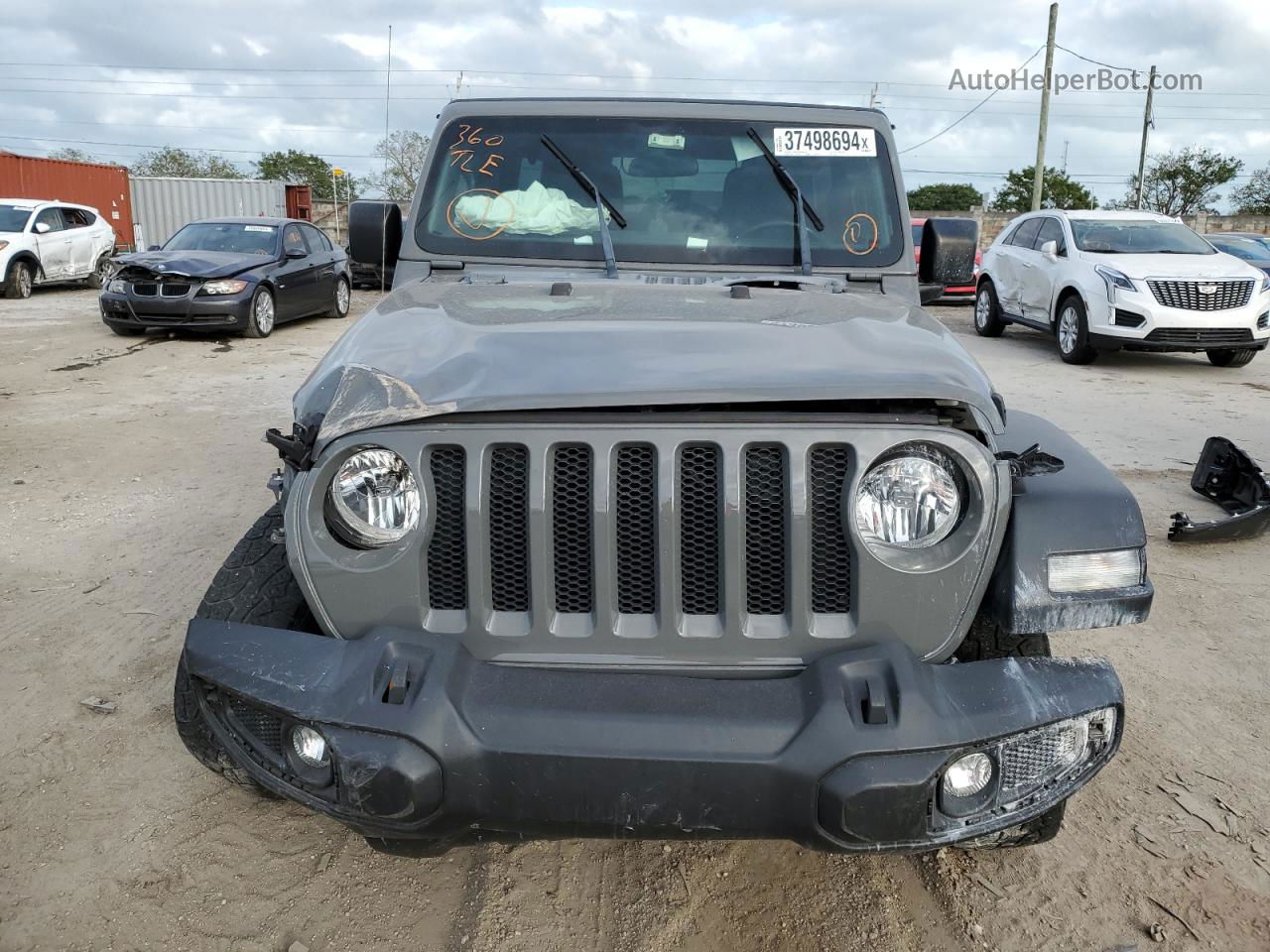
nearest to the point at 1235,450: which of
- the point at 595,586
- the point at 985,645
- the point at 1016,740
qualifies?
the point at 985,645

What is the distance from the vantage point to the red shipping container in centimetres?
2277

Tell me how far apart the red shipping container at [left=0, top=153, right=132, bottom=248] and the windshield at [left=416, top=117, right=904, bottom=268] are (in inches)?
808

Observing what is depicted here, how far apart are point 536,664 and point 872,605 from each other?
2.22 ft

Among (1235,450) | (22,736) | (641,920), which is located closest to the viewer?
(641,920)

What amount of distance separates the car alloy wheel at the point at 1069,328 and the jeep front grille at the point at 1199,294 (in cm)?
92

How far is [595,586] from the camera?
6.24ft

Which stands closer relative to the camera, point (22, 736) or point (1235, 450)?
point (22, 736)

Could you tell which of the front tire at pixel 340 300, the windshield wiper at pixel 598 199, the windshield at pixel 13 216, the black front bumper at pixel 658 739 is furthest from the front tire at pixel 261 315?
the black front bumper at pixel 658 739

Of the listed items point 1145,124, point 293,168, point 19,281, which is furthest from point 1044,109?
point 293,168

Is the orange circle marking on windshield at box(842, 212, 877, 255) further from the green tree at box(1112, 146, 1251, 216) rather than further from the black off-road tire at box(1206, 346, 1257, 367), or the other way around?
the green tree at box(1112, 146, 1251, 216)

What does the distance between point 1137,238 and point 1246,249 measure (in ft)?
18.9

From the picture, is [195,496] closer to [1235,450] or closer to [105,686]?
[105,686]

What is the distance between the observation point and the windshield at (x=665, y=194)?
11.0 ft

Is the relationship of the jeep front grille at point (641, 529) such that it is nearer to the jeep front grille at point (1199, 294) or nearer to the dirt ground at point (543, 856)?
the dirt ground at point (543, 856)
